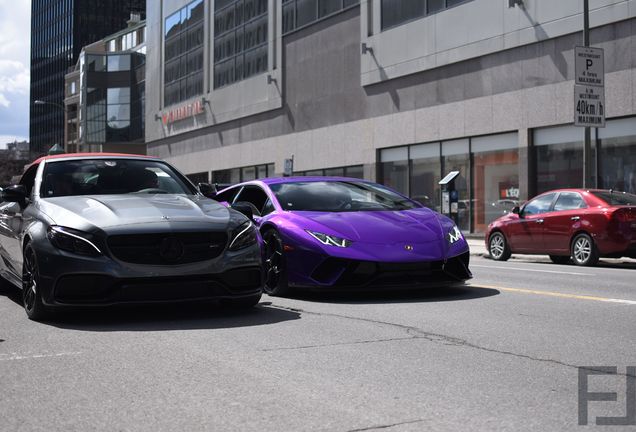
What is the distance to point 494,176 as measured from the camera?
1076 inches

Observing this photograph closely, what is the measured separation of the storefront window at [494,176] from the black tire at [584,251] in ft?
33.6

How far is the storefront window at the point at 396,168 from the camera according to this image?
31.6 m

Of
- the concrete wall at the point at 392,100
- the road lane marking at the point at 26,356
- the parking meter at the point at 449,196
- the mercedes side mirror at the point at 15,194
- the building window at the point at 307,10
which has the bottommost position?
the road lane marking at the point at 26,356

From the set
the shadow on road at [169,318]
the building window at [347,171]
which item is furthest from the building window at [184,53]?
the shadow on road at [169,318]

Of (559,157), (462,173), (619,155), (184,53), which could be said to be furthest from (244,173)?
(619,155)

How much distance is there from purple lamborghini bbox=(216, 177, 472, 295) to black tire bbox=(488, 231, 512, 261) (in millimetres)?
9192

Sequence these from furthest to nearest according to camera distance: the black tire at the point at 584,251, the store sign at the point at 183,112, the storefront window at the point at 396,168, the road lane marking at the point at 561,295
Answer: the store sign at the point at 183,112
the storefront window at the point at 396,168
the black tire at the point at 584,251
the road lane marking at the point at 561,295

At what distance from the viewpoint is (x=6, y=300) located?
9.13m

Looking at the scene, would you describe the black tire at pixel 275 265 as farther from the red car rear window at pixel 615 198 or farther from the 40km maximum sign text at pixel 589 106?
the 40km maximum sign text at pixel 589 106

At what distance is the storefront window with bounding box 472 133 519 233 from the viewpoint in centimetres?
2645

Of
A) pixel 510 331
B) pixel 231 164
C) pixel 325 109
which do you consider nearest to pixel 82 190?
pixel 510 331

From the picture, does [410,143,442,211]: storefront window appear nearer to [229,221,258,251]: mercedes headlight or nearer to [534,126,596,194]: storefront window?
[534,126,596,194]: storefront window

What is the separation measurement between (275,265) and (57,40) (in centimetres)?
14548

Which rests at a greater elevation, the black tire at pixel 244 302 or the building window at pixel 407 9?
the building window at pixel 407 9
